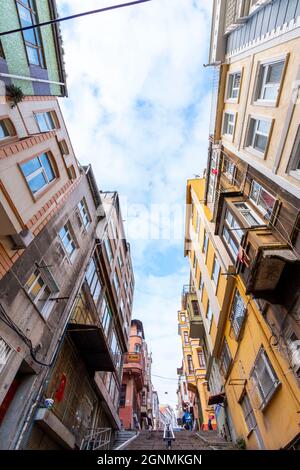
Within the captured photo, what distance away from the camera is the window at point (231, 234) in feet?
36.4

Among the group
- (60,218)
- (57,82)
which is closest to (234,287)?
(60,218)

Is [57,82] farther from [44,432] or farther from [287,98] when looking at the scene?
[44,432]

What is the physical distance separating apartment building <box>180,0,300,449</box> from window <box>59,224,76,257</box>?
883 cm

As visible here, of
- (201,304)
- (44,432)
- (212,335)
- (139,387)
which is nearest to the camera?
(44,432)

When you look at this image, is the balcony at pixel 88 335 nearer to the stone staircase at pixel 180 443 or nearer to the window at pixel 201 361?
the stone staircase at pixel 180 443

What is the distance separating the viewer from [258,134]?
10.7 metres

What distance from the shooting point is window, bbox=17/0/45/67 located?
8398 mm

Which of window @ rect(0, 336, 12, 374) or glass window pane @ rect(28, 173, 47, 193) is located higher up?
glass window pane @ rect(28, 173, 47, 193)

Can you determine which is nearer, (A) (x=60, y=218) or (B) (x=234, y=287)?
(A) (x=60, y=218)

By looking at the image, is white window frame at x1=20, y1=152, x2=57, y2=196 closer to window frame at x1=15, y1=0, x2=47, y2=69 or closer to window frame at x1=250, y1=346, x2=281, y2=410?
window frame at x1=15, y1=0, x2=47, y2=69

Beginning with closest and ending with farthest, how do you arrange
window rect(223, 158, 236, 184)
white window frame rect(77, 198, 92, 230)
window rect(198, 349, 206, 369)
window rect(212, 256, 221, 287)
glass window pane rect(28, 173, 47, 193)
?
glass window pane rect(28, 173, 47, 193) → window rect(223, 158, 236, 184) → white window frame rect(77, 198, 92, 230) → window rect(212, 256, 221, 287) → window rect(198, 349, 206, 369)

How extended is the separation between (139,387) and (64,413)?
23.6 meters

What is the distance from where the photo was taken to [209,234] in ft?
57.5

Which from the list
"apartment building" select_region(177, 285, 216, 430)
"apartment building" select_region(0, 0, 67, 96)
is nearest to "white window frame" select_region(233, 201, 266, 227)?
"apartment building" select_region(0, 0, 67, 96)
